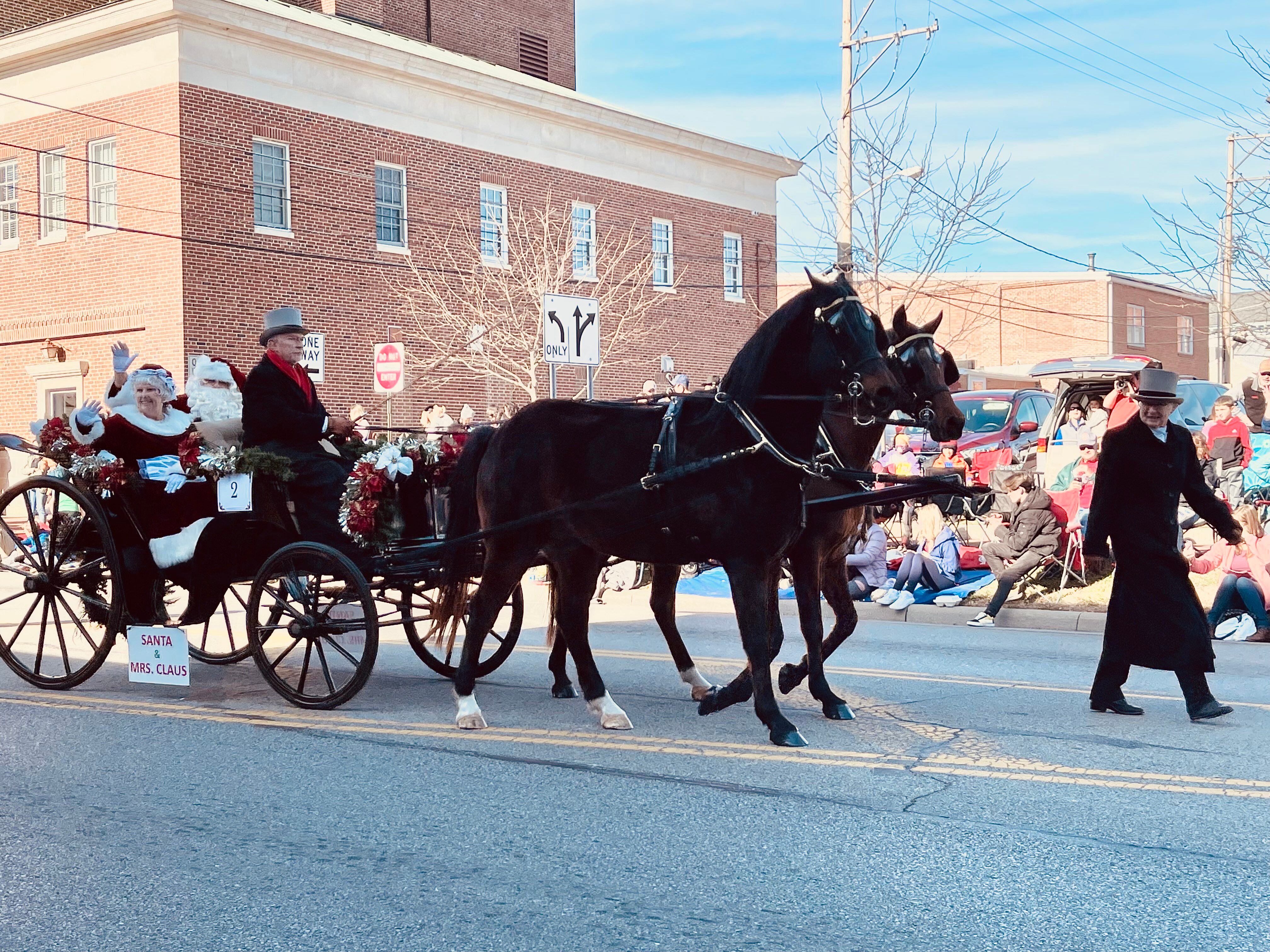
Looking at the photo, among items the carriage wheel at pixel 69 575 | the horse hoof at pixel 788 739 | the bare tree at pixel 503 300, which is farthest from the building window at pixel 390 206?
the horse hoof at pixel 788 739

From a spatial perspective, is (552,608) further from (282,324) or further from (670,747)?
(282,324)

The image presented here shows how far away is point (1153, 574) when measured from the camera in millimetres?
8234

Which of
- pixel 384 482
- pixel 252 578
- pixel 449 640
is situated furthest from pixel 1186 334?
pixel 252 578

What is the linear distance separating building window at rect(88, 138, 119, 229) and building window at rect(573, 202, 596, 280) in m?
10.8

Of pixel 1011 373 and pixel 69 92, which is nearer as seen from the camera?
pixel 69 92

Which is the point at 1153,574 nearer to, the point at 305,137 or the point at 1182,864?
the point at 1182,864

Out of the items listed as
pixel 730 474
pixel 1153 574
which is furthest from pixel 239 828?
pixel 1153 574

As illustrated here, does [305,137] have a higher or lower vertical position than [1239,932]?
higher

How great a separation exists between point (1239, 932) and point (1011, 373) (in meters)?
49.0

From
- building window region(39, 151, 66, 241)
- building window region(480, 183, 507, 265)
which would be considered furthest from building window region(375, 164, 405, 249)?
building window region(39, 151, 66, 241)

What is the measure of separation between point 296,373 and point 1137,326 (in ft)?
177

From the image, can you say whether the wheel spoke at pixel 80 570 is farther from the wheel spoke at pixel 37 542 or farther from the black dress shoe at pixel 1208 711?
the black dress shoe at pixel 1208 711

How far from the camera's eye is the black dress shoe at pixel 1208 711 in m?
7.90

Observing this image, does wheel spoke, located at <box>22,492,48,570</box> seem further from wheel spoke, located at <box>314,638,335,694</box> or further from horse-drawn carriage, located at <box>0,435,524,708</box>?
wheel spoke, located at <box>314,638,335,694</box>
